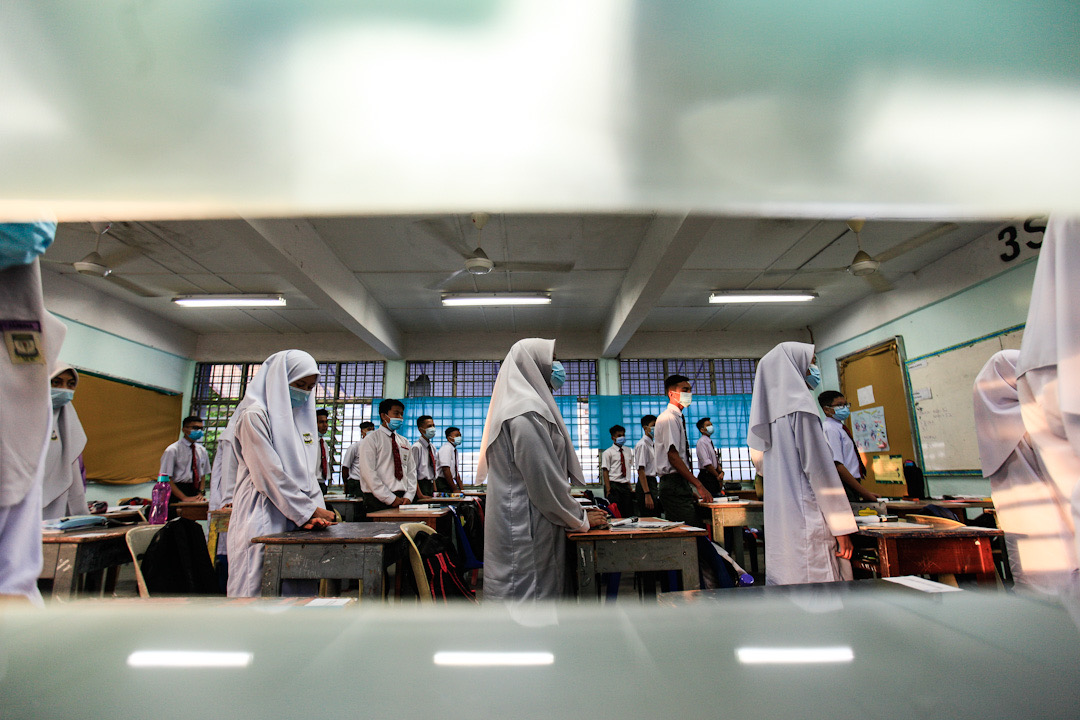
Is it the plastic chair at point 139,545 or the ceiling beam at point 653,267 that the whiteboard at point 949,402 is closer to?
the ceiling beam at point 653,267

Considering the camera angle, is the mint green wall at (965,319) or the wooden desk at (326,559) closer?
the wooden desk at (326,559)

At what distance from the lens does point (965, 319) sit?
5.47 meters

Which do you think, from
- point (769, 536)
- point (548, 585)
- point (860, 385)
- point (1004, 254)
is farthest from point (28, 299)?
point (860, 385)

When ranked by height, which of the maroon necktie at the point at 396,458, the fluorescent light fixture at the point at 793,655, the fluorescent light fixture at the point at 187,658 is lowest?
the fluorescent light fixture at the point at 793,655

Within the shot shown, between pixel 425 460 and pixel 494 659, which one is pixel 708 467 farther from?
pixel 494 659

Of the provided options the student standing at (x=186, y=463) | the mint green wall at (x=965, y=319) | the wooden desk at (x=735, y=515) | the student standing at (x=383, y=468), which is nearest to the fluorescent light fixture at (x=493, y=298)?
the student standing at (x=383, y=468)

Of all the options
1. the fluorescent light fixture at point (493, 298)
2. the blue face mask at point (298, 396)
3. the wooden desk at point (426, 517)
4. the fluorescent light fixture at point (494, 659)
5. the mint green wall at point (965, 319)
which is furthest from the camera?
the fluorescent light fixture at point (493, 298)

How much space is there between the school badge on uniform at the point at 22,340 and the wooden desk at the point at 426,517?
9.43ft

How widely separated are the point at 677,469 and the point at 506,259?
3101 mm

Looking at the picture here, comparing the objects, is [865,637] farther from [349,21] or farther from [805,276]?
[805,276]

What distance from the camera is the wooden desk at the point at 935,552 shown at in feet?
6.36

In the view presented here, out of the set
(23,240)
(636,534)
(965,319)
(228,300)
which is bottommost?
(636,534)

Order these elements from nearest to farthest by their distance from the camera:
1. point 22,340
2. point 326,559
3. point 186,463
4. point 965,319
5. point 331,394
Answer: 1. point 22,340
2. point 326,559
3. point 965,319
4. point 186,463
5. point 331,394

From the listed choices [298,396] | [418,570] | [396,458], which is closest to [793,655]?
[418,570]
